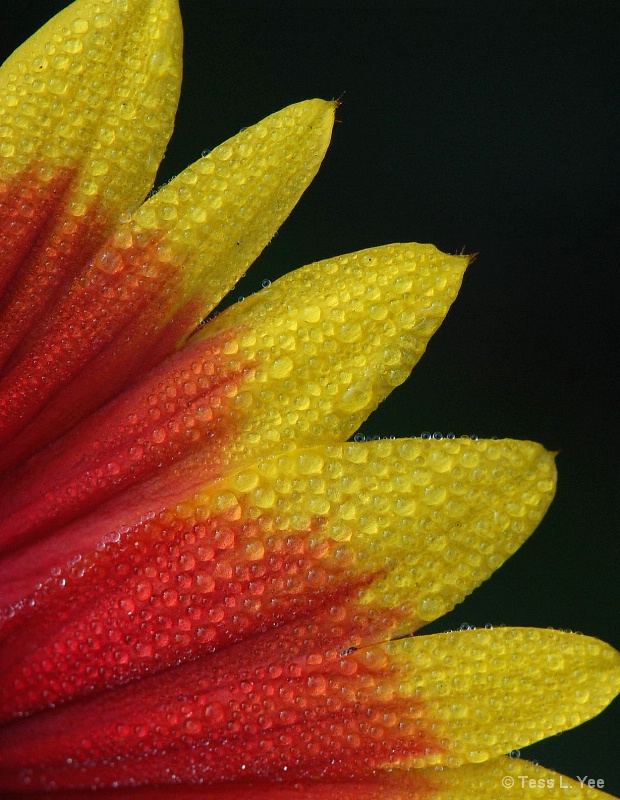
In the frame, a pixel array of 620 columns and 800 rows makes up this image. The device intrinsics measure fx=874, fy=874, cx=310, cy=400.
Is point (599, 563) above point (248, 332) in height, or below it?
below

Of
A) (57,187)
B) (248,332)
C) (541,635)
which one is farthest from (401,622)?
(57,187)

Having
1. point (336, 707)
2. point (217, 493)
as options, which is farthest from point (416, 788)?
point (217, 493)

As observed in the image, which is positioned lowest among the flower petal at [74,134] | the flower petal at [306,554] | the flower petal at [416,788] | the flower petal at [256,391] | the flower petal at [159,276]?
the flower petal at [416,788]

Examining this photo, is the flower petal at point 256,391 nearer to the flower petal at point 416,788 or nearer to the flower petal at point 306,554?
the flower petal at point 306,554

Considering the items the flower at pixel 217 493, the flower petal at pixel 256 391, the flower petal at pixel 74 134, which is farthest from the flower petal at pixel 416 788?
the flower petal at pixel 74 134

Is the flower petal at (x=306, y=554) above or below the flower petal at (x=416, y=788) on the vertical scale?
above

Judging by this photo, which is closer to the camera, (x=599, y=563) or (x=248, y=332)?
(x=248, y=332)

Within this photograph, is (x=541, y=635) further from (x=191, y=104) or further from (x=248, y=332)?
(x=191, y=104)

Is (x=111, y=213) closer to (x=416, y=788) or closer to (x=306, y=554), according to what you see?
(x=306, y=554)
